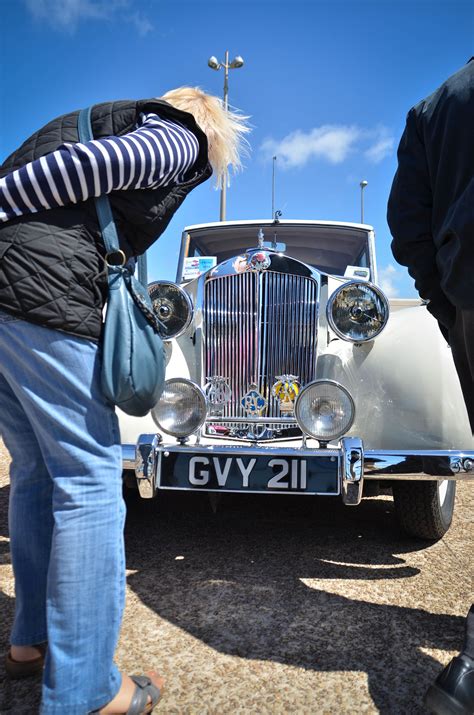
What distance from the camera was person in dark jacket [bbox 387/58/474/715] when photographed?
4.49ft

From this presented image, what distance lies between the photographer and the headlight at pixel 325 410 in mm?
2365

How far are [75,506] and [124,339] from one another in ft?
1.28

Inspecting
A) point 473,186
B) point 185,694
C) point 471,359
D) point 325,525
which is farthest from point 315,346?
point 185,694

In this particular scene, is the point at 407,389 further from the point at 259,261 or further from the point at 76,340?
the point at 76,340

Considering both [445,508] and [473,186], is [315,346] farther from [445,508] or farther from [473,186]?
[473,186]

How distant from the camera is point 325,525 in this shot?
300 centimetres

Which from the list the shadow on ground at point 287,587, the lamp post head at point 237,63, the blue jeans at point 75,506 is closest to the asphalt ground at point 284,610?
the shadow on ground at point 287,587

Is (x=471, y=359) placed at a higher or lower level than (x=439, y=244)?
lower

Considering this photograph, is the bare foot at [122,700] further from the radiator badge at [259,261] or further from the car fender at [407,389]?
the radiator badge at [259,261]

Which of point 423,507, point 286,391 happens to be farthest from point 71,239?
point 423,507

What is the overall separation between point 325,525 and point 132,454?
1253mm

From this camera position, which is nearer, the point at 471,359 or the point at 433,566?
the point at 471,359

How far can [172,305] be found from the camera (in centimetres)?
304

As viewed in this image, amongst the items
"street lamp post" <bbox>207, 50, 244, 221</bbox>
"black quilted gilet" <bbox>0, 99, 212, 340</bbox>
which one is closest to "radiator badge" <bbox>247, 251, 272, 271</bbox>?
"black quilted gilet" <bbox>0, 99, 212, 340</bbox>
